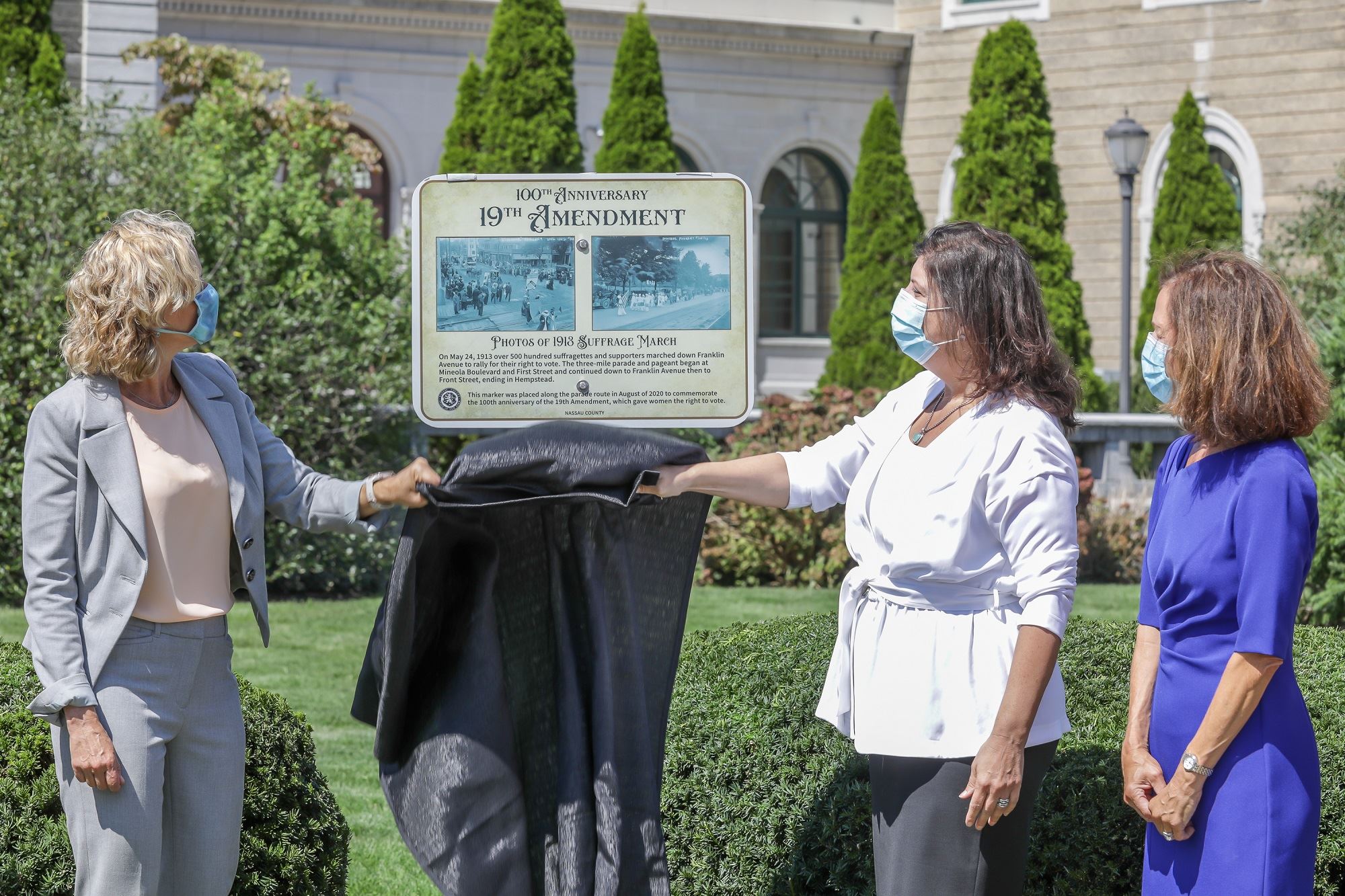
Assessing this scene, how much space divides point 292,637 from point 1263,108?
1833cm

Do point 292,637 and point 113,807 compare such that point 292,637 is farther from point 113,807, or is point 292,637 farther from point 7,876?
point 113,807

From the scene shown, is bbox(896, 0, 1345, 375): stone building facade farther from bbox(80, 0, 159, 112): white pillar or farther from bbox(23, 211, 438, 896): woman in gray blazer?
bbox(23, 211, 438, 896): woman in gray blazer

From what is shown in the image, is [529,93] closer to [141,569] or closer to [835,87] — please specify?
[835,87]

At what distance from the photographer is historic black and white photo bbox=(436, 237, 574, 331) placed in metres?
4.19

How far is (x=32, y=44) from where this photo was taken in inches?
669

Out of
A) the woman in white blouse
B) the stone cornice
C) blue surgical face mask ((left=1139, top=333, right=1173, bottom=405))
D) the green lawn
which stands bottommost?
the green lawn

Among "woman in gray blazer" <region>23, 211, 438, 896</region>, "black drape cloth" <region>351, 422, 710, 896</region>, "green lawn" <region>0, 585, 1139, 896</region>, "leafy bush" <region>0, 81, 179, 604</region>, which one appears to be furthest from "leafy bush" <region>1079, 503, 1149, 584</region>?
"woman in gray blazer" <region>23, 211, 438, 896</region>

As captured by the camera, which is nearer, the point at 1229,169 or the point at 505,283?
the point at 505,283

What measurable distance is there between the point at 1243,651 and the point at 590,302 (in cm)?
190

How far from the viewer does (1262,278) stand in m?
3.26

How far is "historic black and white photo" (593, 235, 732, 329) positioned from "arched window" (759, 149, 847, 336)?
72.1 ft

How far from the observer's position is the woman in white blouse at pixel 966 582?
10.5ft

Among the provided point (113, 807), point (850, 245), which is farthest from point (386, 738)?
point (850, 245)

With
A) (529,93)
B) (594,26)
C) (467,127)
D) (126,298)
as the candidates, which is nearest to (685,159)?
(594,26)
